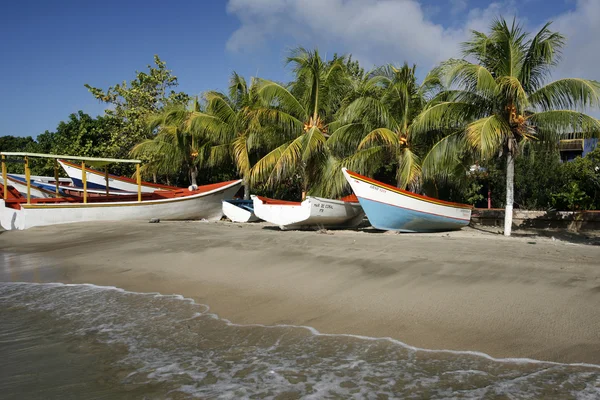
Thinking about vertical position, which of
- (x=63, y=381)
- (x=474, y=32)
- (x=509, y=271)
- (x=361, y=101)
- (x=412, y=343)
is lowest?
(x=63, y=381)

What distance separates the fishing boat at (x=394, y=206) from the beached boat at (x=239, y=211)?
636cm

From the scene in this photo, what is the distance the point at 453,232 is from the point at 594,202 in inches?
213

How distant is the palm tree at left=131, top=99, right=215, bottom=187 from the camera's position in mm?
21703

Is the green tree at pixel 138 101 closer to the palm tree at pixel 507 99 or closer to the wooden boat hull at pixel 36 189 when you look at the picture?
the wooden boat hull at pixel 36 189

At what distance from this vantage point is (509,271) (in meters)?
6.57

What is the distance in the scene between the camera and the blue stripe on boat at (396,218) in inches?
509

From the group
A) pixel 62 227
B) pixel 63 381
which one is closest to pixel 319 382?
pixel 63 381

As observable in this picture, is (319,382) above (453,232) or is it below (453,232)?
below

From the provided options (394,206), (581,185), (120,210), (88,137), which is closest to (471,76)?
(394,206)

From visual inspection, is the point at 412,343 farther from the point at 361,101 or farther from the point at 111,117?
the point at 111,117

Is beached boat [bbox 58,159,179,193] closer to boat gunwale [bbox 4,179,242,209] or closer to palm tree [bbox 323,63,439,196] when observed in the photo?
boat gunwale [bbox 4,179,242,209]

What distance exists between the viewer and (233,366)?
164 inches

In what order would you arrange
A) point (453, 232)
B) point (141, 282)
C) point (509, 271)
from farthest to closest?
1. point (453, 232)
2. point (141, 282)
3. point (509, 271)

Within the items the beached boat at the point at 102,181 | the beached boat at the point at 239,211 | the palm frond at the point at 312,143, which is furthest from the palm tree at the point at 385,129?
the beached boat at the point at 102,181
